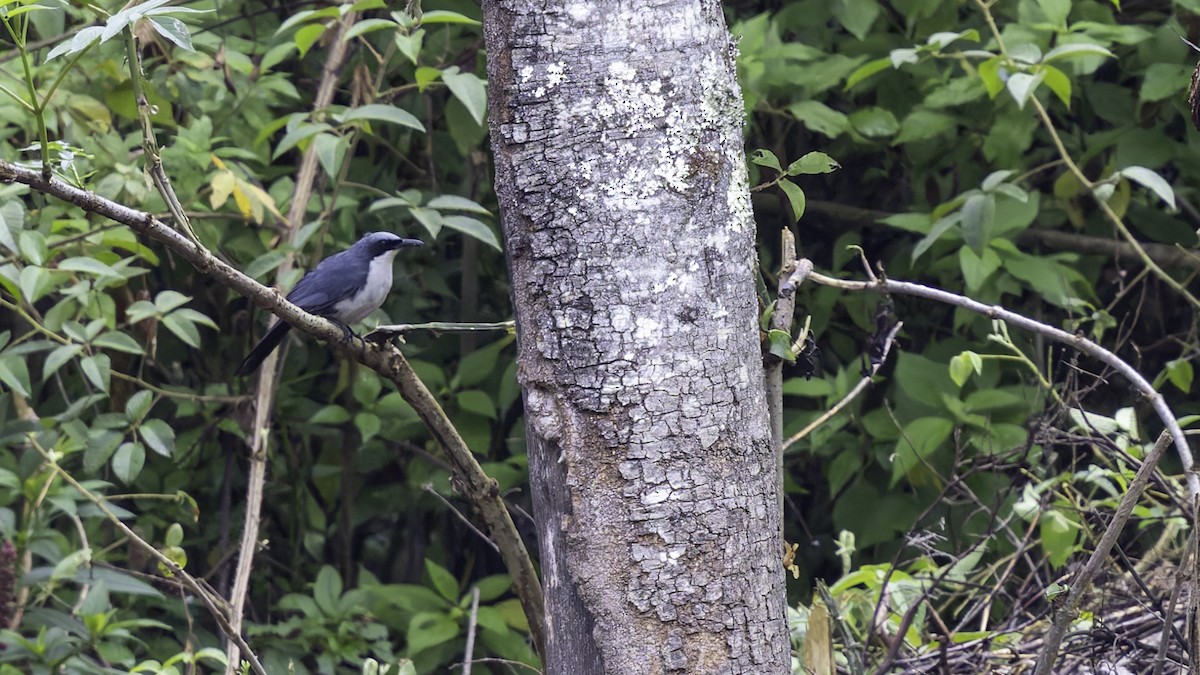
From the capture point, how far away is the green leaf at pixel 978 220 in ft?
8.99

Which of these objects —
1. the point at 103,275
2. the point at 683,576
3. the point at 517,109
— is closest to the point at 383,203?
the point at 103,275

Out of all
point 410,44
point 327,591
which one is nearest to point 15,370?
point 327,591

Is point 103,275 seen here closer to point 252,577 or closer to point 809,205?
point 252,577

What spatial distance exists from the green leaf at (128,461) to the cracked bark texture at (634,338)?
1718 mm

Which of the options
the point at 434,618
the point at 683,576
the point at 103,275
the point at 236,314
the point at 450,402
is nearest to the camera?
the point at 683,576

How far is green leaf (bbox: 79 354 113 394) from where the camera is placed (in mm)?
2576

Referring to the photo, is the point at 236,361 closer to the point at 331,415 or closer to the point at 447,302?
the point at 331,415

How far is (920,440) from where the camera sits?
9.49 feet

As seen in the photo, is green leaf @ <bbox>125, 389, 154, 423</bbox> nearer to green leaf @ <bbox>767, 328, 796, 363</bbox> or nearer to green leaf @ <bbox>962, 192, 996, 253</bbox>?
green leaf @ <bbox>767, 328, 796, 363</bbox>

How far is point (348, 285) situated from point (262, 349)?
0.43 m

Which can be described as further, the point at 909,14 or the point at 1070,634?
the point at 909,14

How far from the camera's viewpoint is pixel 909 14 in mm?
3133

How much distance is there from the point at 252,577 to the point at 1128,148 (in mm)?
3095

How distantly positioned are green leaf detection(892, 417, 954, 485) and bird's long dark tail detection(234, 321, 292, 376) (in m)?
1.79
